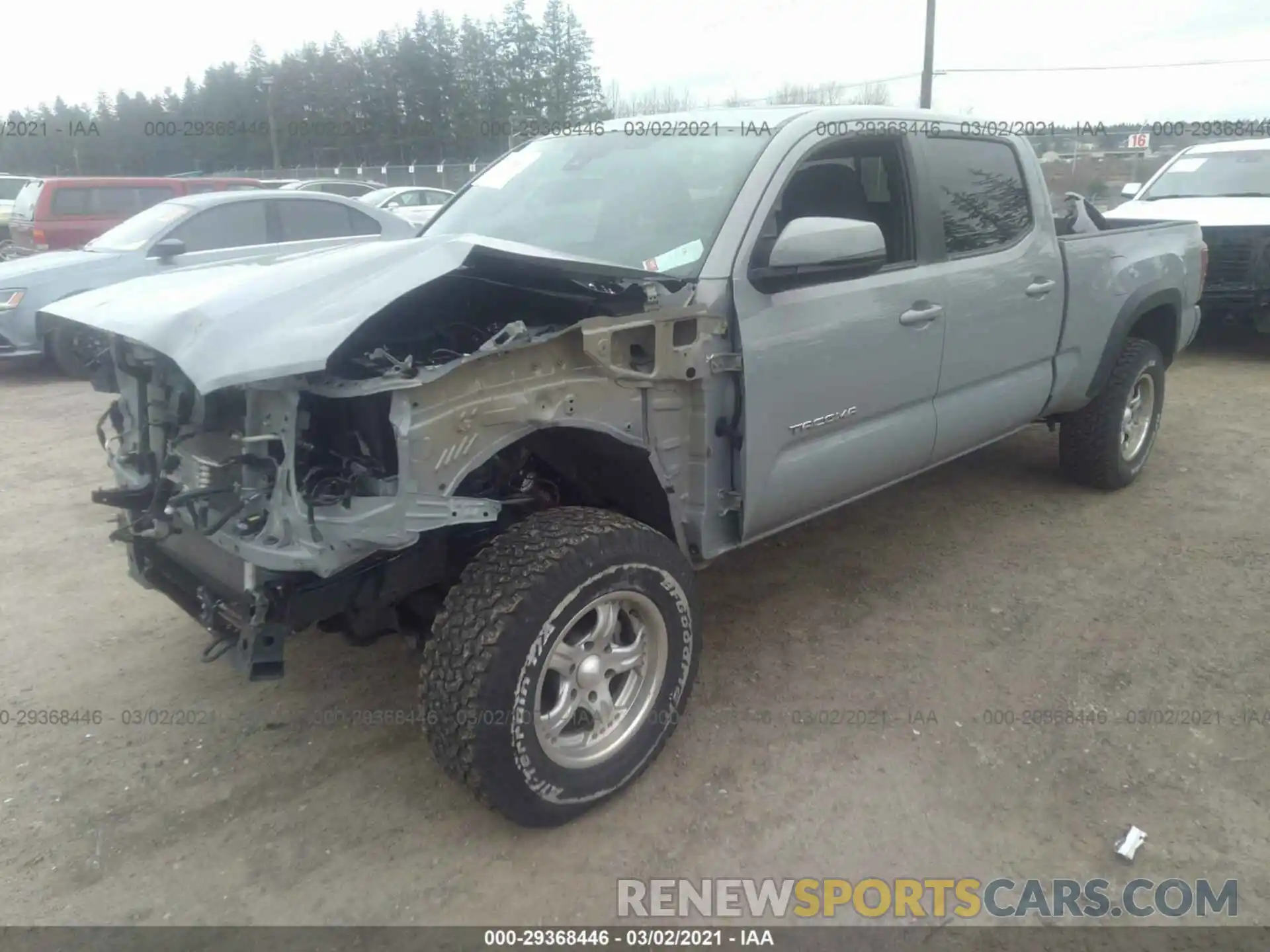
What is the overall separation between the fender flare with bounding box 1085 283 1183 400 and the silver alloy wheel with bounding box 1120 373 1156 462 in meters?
0.35

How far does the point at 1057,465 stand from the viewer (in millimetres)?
5828

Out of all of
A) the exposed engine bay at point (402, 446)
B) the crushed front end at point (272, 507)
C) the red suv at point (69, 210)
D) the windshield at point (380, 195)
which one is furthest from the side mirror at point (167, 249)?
the windshield at point (380, 195)

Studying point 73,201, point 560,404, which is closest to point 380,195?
point 73,201

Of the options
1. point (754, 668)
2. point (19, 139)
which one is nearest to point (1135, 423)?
point (754, 668)

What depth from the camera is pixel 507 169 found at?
4090 mm

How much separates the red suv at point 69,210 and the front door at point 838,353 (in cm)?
1034

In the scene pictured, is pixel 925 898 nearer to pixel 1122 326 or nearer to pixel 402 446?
pixel 402 446

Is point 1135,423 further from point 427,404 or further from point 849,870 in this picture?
point 427,404

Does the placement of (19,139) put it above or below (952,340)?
above

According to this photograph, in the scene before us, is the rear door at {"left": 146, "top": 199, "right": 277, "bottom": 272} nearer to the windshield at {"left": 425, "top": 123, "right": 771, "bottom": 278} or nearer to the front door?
the windshield at {"left": 425, "top": 123, "right": 771, "bottom": 278}

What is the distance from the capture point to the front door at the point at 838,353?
3125 mm

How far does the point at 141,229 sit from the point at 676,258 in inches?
289

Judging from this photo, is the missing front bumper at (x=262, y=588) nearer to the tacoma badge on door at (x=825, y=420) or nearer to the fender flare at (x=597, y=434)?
the fender flare at (x=597, y=434)

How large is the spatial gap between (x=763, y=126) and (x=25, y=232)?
38.6ft
